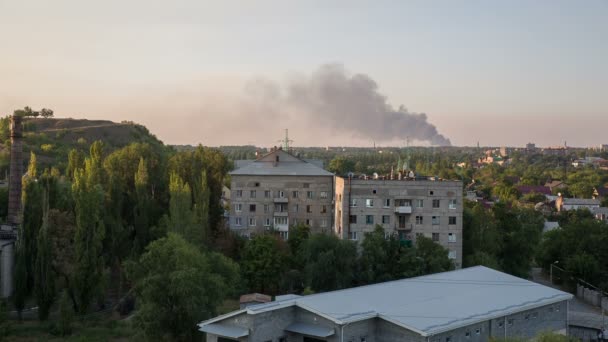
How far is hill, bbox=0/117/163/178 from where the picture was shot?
94.4 m

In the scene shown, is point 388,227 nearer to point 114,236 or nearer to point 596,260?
point 596,260

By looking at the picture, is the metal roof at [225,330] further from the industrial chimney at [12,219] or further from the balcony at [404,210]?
the balcony at [404,210]

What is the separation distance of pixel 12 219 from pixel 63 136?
72490mm

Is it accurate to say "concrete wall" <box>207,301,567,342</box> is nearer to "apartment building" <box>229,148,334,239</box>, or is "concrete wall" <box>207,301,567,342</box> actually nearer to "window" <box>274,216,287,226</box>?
"apartment building" <box>229,148,334,239</box>

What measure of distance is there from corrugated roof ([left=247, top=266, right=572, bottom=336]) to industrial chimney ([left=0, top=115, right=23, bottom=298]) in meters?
20.9

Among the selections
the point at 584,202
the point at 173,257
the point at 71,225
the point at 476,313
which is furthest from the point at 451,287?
the point at 584,202

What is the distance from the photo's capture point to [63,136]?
116062 mm

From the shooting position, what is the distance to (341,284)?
38000mm

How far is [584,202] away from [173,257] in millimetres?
83858

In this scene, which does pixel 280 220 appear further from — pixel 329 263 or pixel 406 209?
pixel 329 263

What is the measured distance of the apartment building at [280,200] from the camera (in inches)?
2007

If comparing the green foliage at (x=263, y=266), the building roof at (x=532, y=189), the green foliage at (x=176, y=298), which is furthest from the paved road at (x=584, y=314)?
the building roof at (x=532, y=189)

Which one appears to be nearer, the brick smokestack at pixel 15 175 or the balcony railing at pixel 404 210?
the balcony railing at pixel 404 210

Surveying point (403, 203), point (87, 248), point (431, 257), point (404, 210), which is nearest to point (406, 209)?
point (404, 210)
